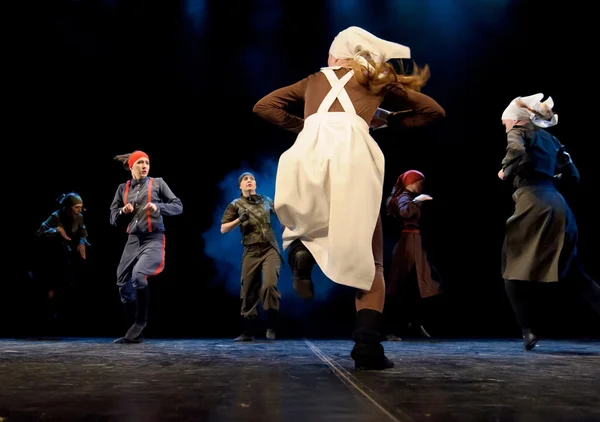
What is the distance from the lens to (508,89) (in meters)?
6.49

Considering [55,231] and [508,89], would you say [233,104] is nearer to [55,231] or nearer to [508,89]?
[55,231]

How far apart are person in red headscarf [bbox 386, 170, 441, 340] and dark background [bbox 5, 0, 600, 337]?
0.98m

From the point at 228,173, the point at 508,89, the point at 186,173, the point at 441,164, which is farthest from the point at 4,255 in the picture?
the point at 508,89

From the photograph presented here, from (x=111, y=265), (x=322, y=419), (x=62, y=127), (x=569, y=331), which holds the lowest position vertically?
(x=322, y=419)

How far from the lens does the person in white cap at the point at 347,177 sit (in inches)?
95.9

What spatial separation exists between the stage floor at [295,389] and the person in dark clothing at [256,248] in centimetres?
216

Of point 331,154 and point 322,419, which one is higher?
point 331,154

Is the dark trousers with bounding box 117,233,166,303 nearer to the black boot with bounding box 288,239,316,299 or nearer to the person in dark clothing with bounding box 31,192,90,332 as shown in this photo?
the person in dark clothing with bounding box 31,192,90,332

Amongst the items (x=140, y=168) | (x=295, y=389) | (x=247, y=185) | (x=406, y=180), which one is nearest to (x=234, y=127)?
(x=247, y=185)

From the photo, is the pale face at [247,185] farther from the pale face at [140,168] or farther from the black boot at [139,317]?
the black boot at [139,317]

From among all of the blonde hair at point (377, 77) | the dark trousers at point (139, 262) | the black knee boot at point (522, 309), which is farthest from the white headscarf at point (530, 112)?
the dark trousers at point (139, 262)

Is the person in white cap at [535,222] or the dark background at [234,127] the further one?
the dark background at [234,127]

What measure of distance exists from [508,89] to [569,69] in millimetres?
591

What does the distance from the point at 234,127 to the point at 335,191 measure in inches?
185
